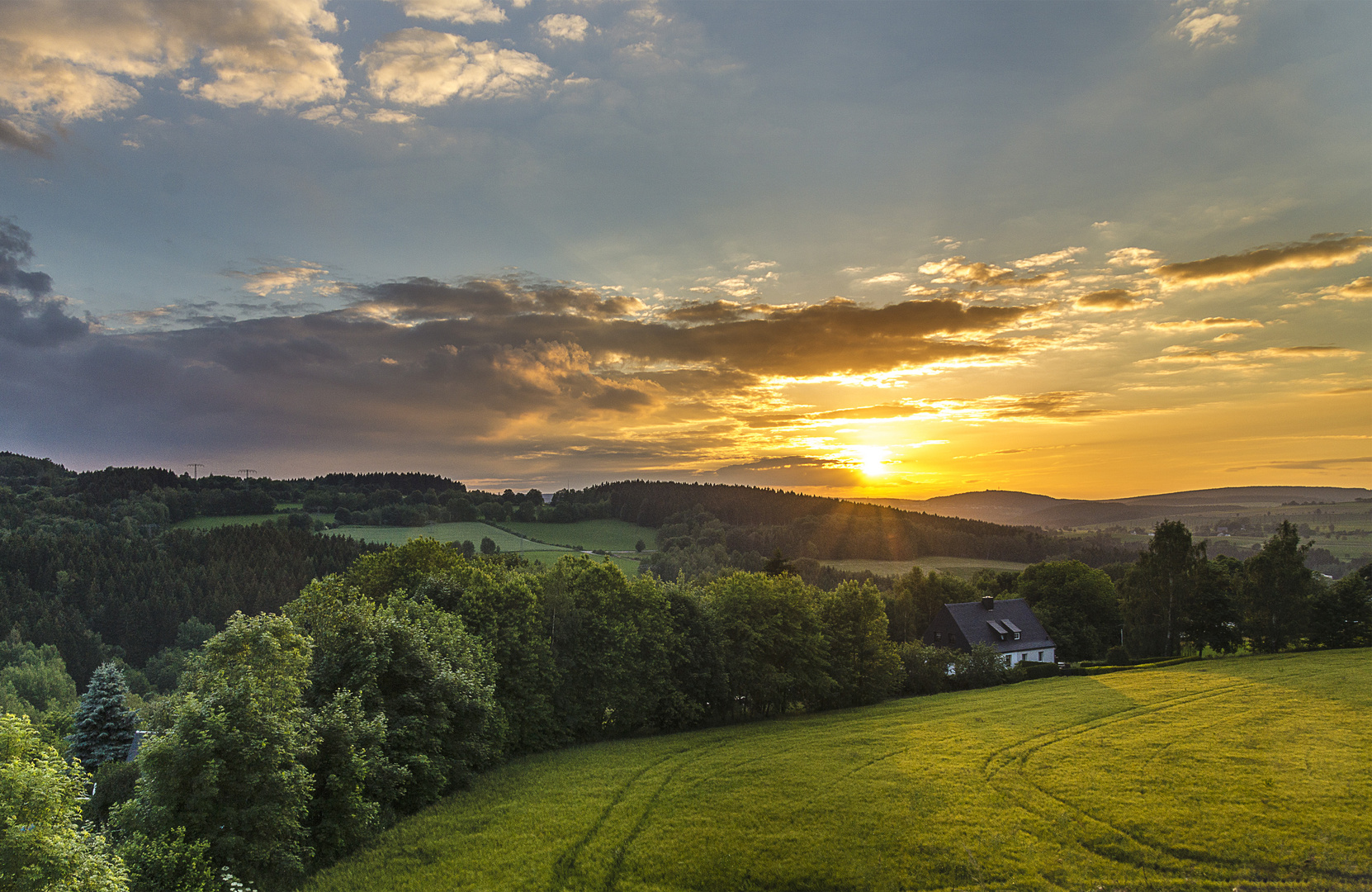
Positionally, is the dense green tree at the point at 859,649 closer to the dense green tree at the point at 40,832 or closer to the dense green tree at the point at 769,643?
the dense green tree at the point at 769,643

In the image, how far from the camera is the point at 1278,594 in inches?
2724

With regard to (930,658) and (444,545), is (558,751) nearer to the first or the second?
(444,545)

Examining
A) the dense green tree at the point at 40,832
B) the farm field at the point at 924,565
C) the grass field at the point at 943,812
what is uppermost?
the dense green tree at the point at 40,832

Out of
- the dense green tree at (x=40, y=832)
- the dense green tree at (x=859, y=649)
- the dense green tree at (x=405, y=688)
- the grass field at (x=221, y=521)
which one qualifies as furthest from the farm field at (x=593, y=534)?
the dense green tree at (x=40, y=832)

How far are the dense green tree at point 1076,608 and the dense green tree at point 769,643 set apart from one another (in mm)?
48532

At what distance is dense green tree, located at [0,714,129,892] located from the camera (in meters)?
13.8

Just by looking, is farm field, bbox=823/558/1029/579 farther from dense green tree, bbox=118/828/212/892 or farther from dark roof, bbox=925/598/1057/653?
dense green tree, bbox=118/828/212/892

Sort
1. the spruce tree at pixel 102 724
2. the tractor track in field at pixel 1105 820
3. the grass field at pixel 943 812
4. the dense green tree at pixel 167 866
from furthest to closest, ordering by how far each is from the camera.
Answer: the spruce tree at pixel 102 724 → the grass field at pixel 943 812 → the dense green tree at pixel 167 866 → the tractor track in field at pixel 1105 820

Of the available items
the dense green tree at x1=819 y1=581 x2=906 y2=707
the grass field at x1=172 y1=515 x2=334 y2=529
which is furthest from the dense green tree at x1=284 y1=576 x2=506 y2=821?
the grass field at x1=172 y1=515 x2=334 y2=529

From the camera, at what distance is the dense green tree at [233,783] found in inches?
856

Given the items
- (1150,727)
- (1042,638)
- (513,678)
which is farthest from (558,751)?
(1042,638)

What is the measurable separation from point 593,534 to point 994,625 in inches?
4140

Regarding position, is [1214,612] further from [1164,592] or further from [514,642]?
[514,642]

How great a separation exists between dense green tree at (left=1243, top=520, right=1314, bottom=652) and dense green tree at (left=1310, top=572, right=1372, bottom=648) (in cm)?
120
